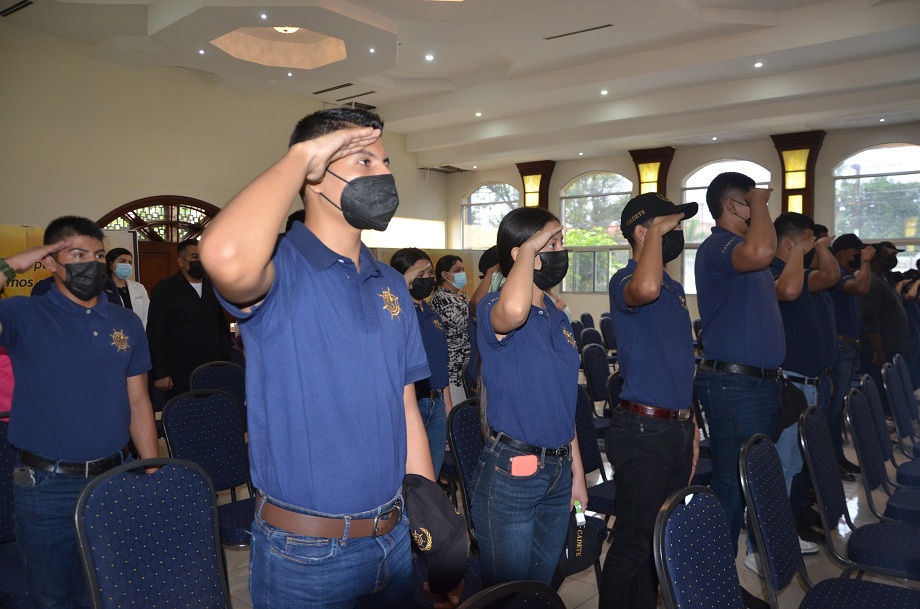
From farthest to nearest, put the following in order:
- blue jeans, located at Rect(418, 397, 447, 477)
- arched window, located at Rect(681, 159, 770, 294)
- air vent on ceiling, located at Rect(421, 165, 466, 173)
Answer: air vent on ceiling, located at Rect(421, 165, 466, 173) → arched window, located at Rect(681, 159, 770, 294) → blue jeans, located at Rect(418, 397, 447, 477)

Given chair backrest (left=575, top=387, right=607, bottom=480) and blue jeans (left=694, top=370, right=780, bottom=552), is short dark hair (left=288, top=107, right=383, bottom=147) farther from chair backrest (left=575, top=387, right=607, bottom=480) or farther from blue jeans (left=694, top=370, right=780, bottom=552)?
chair backrest (left=575, top=387, right=607, bottom=480)

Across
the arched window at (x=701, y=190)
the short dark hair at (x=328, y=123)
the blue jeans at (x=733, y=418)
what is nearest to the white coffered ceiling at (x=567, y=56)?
the arched window at (x=701, y=190)

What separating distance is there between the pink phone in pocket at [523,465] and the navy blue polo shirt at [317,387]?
0.69m

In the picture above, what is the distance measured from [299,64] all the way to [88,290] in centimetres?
783

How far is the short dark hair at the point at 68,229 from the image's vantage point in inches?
99.2

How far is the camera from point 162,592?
192cm

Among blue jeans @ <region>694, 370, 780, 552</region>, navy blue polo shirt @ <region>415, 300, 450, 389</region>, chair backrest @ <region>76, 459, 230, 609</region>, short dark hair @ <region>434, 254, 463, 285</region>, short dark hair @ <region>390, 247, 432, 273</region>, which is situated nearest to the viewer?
chair backrest @ <region>76, 459, 230, 609</region>

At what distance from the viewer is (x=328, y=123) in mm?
1466

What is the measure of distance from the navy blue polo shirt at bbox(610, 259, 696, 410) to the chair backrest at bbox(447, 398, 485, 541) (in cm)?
65

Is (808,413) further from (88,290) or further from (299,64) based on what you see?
(299,64)

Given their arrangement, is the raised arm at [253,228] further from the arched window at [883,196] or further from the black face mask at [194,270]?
the arched window at [883,196]

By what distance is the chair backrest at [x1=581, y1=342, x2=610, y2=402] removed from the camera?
492 cm

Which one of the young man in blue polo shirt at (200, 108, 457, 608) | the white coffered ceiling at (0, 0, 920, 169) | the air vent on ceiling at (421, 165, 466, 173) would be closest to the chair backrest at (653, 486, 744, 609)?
the young man in blue polo shirt at (200, 108, 457, 608)

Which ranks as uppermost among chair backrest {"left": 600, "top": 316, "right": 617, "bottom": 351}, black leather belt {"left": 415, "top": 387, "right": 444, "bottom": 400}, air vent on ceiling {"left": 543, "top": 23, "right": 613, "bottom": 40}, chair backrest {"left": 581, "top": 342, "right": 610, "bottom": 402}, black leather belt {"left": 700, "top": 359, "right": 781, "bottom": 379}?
air vent on ceiling {"left": 543, "top": 23, "right": 613, "bottom": 40}
